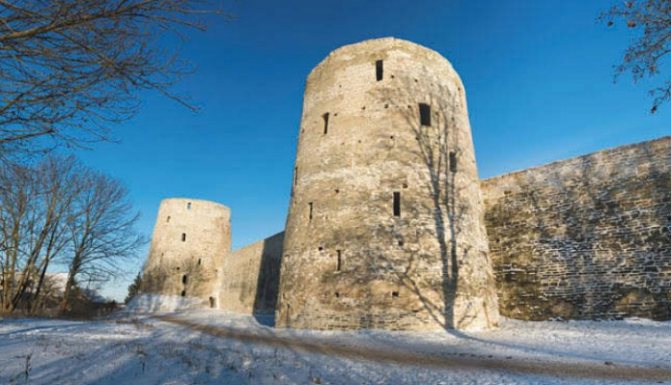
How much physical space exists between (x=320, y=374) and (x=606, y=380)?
12.6ft

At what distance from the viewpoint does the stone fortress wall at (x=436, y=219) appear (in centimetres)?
1180

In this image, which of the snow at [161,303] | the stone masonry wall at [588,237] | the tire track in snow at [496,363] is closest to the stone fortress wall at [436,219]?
the stone masonry wall at [588,237]

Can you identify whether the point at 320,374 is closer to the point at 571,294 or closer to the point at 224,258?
the point at 571,294

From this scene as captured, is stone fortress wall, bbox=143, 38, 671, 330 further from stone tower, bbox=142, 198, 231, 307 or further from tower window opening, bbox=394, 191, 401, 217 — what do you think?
stone tower, bbox=142, 198, 231, 307

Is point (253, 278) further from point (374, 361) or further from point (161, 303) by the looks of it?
point (374, 361)

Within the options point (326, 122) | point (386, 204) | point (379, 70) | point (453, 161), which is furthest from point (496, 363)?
point (379, 70)

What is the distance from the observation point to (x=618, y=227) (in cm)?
1230

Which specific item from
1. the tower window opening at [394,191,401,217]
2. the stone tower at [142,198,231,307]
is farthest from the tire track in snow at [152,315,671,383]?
Answer: the stone tower at [142,198,231,307]

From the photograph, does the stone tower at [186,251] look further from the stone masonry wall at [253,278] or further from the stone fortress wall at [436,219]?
the stone fortress wall at [436,219]

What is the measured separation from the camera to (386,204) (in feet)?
42.1

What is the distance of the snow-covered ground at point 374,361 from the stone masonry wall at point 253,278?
11.7m

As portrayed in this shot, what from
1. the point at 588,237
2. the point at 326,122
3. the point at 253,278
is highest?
the point at 326,122

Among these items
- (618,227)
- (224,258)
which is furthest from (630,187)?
(224,258)

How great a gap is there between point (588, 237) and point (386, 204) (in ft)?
21.9
